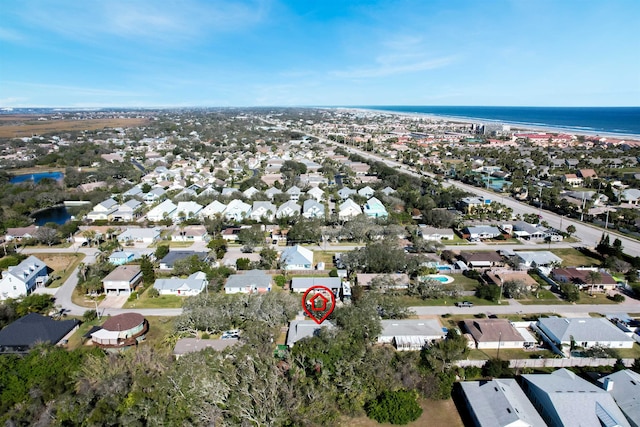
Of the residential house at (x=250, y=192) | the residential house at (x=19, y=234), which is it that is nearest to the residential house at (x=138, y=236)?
the residential house at (x=19, y=234)

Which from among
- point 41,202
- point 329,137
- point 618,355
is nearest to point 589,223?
point 618,355

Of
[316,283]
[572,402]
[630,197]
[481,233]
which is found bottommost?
[316,283]

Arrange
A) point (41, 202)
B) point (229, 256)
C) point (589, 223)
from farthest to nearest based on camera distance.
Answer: point (41, 202)
point (589, 223)
point (229, 256)

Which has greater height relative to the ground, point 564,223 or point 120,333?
point 120,333

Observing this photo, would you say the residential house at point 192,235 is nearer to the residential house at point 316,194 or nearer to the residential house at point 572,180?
the residential house at point 316,194

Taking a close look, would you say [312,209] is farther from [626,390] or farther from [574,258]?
[626,390]

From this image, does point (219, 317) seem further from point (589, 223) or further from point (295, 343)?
point (589, 223)

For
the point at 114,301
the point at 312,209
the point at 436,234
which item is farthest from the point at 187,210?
the point at 436,234
